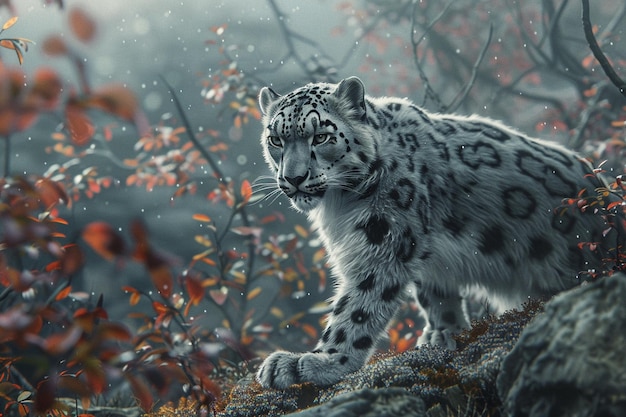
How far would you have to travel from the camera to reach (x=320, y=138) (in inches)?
182

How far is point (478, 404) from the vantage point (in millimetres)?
3393

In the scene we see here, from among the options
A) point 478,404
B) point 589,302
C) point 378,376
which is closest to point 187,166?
point 378,376

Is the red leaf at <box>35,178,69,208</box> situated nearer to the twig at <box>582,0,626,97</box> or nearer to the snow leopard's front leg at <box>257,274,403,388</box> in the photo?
the snow leopard's front leg at <box>257,274,403,388</box>

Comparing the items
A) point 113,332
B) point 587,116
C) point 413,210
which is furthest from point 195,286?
point 587,116

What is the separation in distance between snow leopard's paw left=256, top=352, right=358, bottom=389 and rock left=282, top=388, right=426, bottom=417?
104cm

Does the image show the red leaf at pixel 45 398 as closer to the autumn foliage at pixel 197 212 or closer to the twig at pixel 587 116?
the autumn foliage at pixel 197 212

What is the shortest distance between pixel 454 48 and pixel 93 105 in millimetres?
12128

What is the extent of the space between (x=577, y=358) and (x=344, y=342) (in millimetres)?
2022

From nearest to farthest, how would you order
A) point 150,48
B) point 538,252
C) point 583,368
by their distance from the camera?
point 583,368, point 538,252, point 150,48

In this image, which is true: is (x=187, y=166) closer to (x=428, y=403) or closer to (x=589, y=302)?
(x=428, y=403)

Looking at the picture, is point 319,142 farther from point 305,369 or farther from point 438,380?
point 438,380

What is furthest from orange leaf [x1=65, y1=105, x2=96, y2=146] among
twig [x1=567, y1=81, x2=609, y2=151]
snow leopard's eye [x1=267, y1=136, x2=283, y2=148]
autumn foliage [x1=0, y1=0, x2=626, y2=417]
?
twig [x1=567, y1=81, x2=609, y2=151]

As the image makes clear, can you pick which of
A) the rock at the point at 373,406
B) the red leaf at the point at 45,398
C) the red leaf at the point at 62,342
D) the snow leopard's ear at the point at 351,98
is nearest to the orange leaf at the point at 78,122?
the red leaf at the point at 62,342

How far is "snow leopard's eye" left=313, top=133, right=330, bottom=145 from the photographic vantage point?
4629 millimetres
